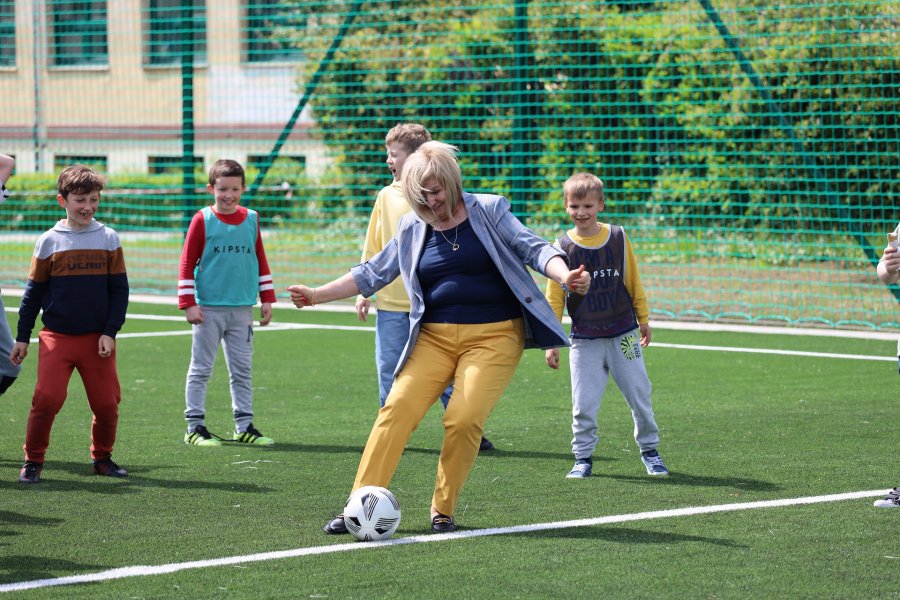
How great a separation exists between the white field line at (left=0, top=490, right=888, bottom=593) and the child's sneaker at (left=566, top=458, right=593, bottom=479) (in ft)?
2.71

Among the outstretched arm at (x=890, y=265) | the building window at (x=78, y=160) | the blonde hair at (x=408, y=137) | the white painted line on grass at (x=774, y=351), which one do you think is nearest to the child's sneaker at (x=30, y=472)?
the blonde hair at (x=408, y=137)

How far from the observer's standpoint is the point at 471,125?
1806 centimetres

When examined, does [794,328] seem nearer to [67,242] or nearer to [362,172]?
[362,172]

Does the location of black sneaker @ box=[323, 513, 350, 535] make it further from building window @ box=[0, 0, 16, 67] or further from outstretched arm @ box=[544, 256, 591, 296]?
building window @ box=[0, 0, 16, 67]

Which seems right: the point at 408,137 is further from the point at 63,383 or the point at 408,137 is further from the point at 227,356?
the point at 63,383

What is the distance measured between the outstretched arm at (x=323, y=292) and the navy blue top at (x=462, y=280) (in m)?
0.33

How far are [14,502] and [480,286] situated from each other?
2.31 m

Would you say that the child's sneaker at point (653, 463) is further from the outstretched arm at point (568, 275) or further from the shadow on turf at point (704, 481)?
the outstretched arm at point (568, 275)

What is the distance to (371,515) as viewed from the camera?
567cm

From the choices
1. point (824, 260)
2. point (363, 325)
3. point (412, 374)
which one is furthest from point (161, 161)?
point (412, 374)

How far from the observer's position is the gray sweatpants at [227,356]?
823 centimetres

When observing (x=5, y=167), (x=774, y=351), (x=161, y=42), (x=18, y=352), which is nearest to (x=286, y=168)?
(x=161, y=42)

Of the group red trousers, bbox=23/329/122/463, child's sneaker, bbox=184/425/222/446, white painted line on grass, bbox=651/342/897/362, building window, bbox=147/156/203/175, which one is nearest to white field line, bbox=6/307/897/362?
white painted line on grass, bbox=651/342/897/362

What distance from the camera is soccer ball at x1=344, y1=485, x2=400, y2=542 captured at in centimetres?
568
